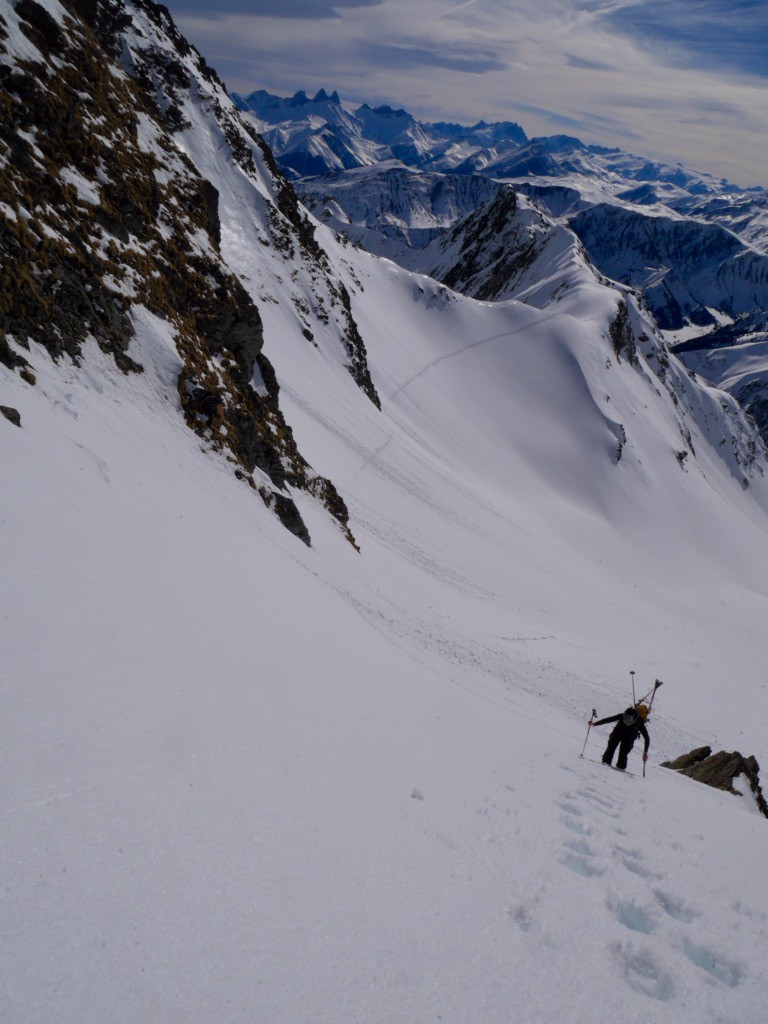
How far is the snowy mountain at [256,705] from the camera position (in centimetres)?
402

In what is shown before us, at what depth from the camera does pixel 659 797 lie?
9875 millimetres

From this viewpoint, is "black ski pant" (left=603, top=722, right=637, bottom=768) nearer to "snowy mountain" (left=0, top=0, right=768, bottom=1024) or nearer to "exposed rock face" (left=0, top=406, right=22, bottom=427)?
"snowy mountain" (left=0, top=0, right=768, bottom=1024)

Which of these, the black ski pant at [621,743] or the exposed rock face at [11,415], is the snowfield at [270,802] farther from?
the black ski pant at [621,743]

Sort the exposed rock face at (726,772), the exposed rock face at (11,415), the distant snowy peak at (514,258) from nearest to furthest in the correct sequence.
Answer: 1. the exposed rock face at (11,415)
2. the exposed rock face at (726,772)
3. the distant snowy peak at (514,258)

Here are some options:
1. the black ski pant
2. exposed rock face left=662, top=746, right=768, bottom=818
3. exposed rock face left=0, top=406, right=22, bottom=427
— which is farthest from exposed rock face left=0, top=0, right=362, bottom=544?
exposed rock face left=662, top=746, right=768, bottom=818

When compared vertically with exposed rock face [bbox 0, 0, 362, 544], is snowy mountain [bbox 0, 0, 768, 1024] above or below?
below

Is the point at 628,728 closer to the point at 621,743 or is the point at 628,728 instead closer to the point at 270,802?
the point at 621,743

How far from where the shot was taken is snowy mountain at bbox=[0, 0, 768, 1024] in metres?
4.02

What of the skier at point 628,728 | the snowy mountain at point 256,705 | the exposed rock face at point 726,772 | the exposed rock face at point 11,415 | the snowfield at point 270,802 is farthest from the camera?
the exposed rock face at point 726,772

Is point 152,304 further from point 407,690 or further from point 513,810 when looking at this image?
point 513,810

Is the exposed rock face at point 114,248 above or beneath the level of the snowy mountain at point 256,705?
above

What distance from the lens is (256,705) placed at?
710 cm

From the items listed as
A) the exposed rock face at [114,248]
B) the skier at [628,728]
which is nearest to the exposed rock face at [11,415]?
the exposed rock face at [114,248]

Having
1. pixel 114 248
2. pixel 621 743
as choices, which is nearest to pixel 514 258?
pixel 114 248
